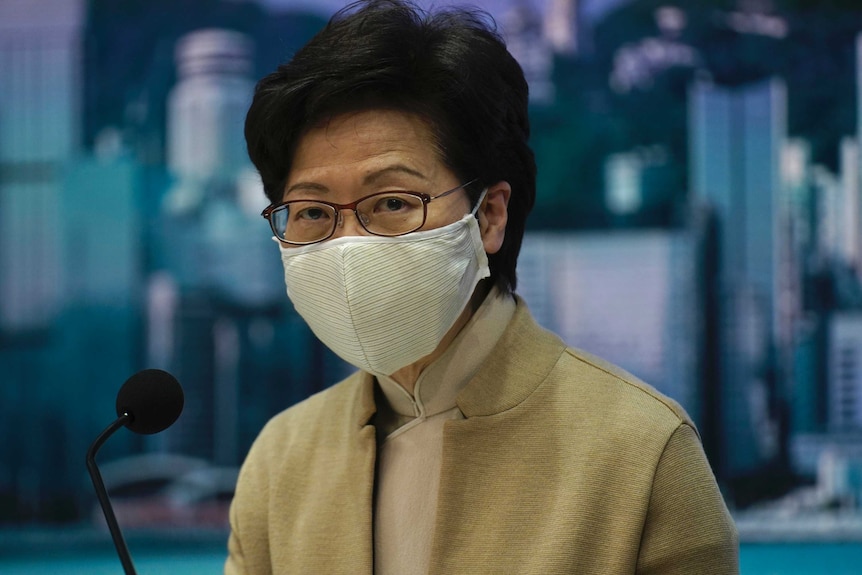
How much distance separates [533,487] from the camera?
124 cm

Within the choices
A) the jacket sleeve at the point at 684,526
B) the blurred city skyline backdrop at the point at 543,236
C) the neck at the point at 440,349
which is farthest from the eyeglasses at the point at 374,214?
the blurred city skyline backdrop at the point at 543,236

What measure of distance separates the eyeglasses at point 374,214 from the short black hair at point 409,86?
0.27 feet

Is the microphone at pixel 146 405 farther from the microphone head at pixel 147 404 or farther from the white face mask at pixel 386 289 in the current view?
the white face mask at pixel 386 289

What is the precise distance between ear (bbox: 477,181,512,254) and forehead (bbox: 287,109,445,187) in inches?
4.2

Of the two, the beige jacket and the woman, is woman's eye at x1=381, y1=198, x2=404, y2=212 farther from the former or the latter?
the beige jacket

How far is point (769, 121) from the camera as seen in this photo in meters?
3.39

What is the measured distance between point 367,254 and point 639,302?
2.35 meters

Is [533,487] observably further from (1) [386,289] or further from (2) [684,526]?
(1) [386,289]

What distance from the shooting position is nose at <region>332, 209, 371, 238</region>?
4.08 ft

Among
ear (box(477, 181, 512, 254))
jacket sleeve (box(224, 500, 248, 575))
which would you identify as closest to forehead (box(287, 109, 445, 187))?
ear (box(477, 181, 512, 254))

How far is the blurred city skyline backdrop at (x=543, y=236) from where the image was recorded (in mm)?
3342

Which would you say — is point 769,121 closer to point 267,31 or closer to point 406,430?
point 267,31

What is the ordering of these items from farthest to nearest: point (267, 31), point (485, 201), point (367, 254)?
point (267, 31) → point (485, 201) → point (367, 254)

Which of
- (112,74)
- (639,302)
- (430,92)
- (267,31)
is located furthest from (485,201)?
(112,74)
